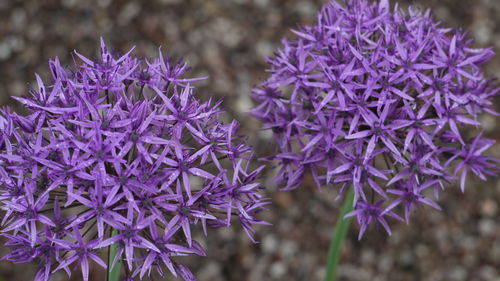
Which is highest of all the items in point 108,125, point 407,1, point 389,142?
point 407,1

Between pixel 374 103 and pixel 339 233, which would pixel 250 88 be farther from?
pixel 374 103

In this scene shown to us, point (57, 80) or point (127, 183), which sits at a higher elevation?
point (57, 80)

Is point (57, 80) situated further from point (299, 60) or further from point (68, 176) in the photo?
point (299, 60)

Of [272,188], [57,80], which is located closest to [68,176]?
[57,80]

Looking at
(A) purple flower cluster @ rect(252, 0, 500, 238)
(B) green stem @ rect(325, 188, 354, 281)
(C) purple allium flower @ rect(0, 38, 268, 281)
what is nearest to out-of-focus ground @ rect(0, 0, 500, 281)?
(B) green stem @ rect(325, 188, 354, 281)

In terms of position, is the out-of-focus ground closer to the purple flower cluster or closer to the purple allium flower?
the purple flower cluster

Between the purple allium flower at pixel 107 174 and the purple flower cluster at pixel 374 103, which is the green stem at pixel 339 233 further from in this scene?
the purple allium flower at pixel 107 174
